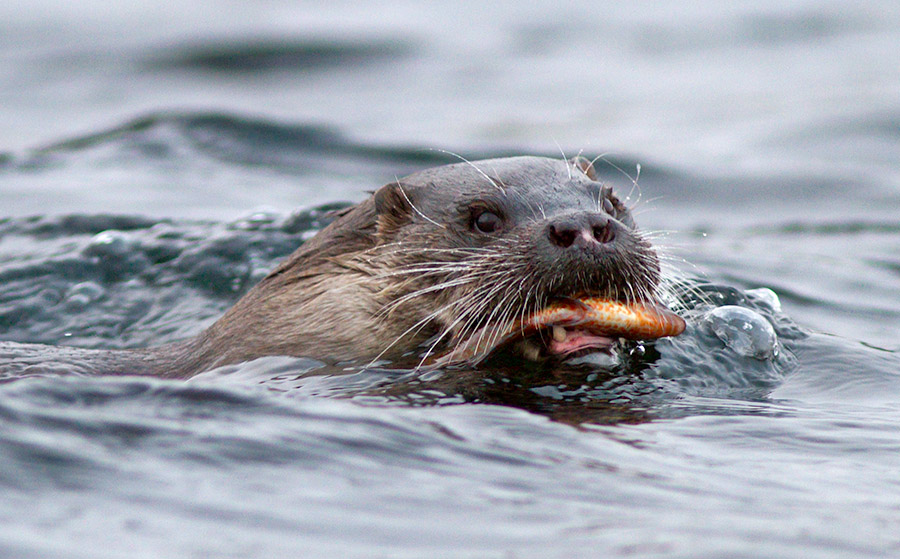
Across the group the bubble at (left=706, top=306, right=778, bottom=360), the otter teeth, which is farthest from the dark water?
the otter teeth

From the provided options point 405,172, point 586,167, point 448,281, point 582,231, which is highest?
point 405,172

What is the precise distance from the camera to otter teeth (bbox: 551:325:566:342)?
492 centimetres

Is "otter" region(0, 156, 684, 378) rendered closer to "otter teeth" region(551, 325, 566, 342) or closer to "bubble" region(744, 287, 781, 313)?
"otter teeth" region(551, 325, 566, 342)

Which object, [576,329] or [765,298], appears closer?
[576,329]

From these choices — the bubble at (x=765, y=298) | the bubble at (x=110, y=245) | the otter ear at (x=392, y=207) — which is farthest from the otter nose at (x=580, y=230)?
the bubble at (x=110, y=245)

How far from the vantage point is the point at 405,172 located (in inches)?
456

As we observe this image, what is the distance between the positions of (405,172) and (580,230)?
6.96m

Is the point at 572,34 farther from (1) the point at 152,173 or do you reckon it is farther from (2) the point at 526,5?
(1) the point at 152,173

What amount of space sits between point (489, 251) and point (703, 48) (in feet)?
40.7

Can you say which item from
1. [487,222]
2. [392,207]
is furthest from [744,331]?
[392,207]

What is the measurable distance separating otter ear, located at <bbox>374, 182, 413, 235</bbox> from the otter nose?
35.8 inches

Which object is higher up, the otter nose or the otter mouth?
the otter nose

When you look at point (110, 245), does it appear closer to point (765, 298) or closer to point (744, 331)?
point (765, 298)

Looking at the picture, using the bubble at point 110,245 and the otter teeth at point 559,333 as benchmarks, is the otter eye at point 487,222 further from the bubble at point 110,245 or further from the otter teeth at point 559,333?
the bubble at point 110,245
